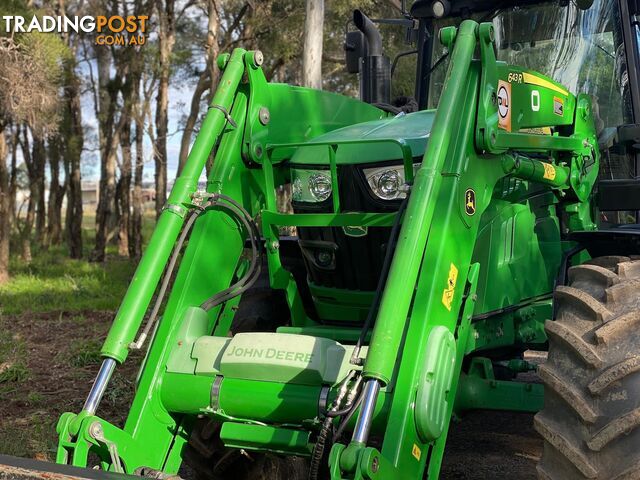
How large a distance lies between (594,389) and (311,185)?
1694 millimetres

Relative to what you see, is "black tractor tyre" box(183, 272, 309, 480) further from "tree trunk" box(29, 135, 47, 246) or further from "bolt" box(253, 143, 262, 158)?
"tree trunk" box(29, 135, 47, 246)

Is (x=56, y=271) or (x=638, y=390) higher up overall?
(x=638, y=390)

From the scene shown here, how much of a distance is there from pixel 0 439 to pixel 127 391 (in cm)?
122

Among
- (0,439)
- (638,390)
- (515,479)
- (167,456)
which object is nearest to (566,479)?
(638,390)

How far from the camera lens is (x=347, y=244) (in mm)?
4105

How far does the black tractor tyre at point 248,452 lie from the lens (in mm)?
4102

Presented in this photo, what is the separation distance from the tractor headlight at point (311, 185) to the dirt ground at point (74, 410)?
1.83 meters

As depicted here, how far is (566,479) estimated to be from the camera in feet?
10.0

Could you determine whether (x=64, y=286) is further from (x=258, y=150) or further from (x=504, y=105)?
(x=504, y=105)

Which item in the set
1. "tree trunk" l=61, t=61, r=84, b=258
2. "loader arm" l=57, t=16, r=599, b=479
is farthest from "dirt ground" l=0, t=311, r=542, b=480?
"tree trunk" l=61, t=61, r=84, b=258

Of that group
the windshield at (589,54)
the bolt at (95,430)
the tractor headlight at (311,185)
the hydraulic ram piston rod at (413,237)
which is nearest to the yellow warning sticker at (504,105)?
the hydraulic ram piston rod at (413,237)

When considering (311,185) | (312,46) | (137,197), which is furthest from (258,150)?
(137,197)

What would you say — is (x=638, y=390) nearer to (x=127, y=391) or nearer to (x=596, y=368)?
(x=596, y=368)

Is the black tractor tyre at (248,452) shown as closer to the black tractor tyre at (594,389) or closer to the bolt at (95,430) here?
the bolt at (95,430)
